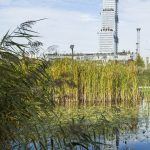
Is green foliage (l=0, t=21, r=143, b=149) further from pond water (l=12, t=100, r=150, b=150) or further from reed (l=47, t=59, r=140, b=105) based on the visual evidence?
reed (l=47, t=59, r=140, b=105)

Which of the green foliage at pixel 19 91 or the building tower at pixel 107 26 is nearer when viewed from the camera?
the green foliage at pixel 19 91

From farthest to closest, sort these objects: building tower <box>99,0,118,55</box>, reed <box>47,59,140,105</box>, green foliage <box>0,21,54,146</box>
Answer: building tower <box>99,0,118,55</box>
reed <box>47,59,140,105</box>
green foliage <box>0,21,54,146</box>

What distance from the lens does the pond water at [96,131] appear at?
4.54 metres

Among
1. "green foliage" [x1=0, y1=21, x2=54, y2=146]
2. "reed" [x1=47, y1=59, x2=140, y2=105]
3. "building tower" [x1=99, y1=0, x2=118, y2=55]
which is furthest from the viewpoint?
"building tower" [x1=99, y1=0, x2=118, y2=55]

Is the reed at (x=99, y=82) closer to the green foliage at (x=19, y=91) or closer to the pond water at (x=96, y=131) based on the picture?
the pond water at (x=96, y=131)

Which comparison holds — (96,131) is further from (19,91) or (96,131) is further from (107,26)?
(107,26)

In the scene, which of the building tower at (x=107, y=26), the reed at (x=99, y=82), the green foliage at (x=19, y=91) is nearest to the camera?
the green foliage at (x=19, y=91)

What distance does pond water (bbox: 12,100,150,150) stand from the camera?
4539mm


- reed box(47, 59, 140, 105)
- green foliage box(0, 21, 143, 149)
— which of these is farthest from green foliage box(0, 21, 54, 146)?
reed box(47, 59, 140, 105)

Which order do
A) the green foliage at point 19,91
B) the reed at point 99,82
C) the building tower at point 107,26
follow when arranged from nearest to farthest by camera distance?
the green foliage at point 19,91, the reed at point 99,82, the building tower at point 107,26

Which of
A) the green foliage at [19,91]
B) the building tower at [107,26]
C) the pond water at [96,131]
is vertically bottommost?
the pond water at [96,131]

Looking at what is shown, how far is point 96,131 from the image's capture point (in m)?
8.52

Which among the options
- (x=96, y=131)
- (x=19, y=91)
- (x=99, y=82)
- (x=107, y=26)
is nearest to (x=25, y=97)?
(x=19, y=91)

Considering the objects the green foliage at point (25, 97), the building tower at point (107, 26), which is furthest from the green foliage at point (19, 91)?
the building tower at point (107, 26)
